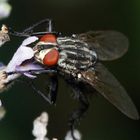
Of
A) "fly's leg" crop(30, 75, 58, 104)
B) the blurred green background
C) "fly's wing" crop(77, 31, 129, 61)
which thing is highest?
"fly's wing" crop(77, 31, 129, 61)

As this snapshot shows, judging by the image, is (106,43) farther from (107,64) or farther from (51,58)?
(107,64)

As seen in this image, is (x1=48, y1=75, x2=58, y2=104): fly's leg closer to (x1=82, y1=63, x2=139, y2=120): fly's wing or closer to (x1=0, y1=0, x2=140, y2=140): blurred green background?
(x1=82, y1=63, x2=139, y2=120): fly's wing

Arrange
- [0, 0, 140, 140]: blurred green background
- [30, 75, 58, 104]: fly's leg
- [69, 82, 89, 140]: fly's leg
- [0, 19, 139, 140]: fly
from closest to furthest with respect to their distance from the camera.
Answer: [0, 19, 139, 140]: fly → [30, 75, 58, 104]: fly's leg → [69, 82, 89, 140]: fly's leg → [0, 0, 140, 140]: blurred green background

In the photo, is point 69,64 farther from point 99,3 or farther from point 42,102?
point 99,3

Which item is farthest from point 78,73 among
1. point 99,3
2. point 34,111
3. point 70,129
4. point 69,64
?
point 99,3

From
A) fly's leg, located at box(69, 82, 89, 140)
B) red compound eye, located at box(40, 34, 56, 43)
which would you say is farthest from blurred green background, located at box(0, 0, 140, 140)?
red compound eye, located at box(40, 34, 56, 43)

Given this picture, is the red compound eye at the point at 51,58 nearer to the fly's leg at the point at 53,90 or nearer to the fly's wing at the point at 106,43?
the fly's leg at the point at 53,90
